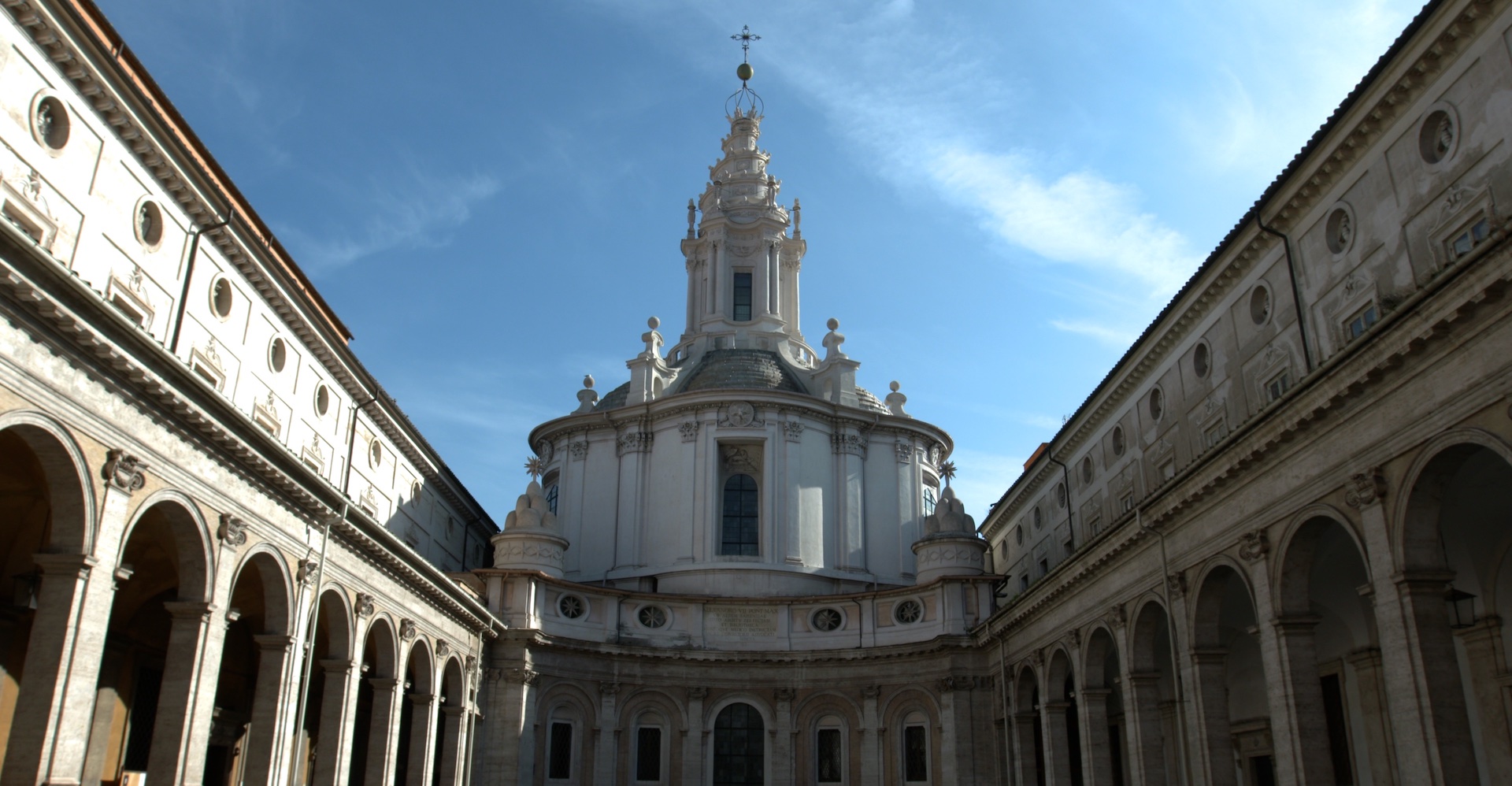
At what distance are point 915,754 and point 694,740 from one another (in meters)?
8.03

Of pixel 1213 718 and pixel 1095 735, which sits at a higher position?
pixel 1095 735

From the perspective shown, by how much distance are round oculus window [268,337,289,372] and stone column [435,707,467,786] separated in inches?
487

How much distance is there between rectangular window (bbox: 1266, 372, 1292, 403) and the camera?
85.4 ft

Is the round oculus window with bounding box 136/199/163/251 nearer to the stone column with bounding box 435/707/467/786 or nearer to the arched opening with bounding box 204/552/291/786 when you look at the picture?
the arched opening with bounding box 204/552/291/786

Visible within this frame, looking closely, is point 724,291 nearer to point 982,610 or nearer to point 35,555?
point 982,610

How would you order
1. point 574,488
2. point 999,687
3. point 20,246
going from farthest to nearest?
point 574,488 → point 999,687 → point 20,246

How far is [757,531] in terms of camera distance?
4950 cm

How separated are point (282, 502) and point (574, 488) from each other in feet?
86.4

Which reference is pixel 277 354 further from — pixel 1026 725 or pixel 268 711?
pixel 1026 725

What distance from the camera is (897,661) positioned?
44.5 metres

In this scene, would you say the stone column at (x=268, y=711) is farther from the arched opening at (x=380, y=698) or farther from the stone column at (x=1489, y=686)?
the stone column at (x=1489, y=686)

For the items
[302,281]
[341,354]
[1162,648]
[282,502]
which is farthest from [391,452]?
[1162,648]

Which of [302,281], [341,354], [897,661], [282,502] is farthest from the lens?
[897,661]

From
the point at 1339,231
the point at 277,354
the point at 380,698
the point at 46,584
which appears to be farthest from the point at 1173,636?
the point at 277,354
